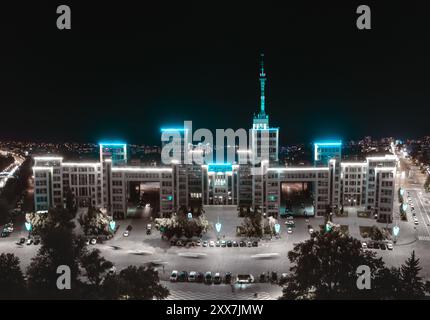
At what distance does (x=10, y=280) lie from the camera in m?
16.3

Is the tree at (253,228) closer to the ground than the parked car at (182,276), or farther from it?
farther from it

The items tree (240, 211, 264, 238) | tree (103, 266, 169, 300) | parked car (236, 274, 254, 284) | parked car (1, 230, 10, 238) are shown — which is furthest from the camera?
parked car (1, 230, 10, 238)

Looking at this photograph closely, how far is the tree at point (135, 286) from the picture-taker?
1595 centimetres

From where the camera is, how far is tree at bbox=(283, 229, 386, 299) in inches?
628

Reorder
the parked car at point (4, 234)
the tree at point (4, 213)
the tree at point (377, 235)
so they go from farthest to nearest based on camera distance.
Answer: the tree at point (4, 213), the parked car at point (4, 234), the tree at point (377, 235)

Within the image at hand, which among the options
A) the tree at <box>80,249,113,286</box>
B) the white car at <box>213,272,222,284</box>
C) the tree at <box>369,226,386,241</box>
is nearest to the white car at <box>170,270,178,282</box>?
the white car at <box>213,272,222,284</box>

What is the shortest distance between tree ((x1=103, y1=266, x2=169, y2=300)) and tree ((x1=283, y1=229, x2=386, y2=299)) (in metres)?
4.91

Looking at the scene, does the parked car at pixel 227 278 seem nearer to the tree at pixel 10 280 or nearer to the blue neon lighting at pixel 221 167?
the tree at pixel 10 280

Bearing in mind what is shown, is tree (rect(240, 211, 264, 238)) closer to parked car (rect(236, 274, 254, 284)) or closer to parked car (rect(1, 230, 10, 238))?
parked car (rect(236, 274, 254, 284))

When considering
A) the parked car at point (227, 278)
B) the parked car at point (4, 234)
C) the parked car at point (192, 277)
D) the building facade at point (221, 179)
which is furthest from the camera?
the building facade at point (221, 179)

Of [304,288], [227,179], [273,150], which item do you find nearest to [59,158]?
[227,179]

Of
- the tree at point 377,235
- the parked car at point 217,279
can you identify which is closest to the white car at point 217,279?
the parked car at point 217,279

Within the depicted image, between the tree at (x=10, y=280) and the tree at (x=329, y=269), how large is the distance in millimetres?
9624

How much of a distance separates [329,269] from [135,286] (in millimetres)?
7269
